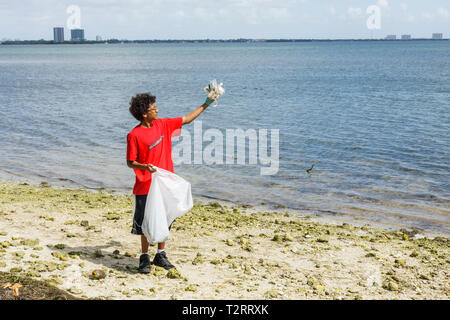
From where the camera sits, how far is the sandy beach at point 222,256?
6.05 m

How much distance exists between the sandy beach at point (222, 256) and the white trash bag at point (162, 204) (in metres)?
0.56

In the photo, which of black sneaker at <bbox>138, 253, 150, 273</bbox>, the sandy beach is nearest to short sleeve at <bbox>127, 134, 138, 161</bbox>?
black sneaker at <bbox>138, 253, 150, 273</bbox>

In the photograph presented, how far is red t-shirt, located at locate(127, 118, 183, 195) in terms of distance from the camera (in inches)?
237

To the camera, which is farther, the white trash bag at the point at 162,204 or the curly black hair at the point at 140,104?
the white trash bag at the point at 162,204

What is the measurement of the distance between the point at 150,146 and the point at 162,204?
727 millimetres

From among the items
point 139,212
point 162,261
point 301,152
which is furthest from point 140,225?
point 301,152

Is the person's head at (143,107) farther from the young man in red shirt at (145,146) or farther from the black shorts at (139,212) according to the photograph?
the black shorts at (139,212)

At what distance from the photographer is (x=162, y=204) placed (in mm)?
6250

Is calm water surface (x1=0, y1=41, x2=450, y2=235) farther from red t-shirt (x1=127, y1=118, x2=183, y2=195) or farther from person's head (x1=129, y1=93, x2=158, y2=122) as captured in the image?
person's head (x1=129, y1=93, x2=158, y2=122)

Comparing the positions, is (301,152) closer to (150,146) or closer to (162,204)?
(162,204)

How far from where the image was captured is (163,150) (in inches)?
248

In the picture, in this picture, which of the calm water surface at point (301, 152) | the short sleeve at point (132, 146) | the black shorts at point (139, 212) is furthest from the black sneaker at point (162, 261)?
the calm water surface at point (301, 152)
